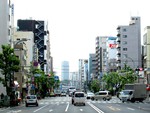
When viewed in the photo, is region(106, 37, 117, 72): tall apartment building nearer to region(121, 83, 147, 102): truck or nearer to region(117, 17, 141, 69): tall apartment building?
region(117, 17, 141, 69): tall apartment building

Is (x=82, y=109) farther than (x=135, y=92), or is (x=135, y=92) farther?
(x=135, y=92)

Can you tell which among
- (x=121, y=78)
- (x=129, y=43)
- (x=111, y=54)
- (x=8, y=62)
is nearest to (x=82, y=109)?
(x=8, y=62)

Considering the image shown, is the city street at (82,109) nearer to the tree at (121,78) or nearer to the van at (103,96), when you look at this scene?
the van at (103,96)

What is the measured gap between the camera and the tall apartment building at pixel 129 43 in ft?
529

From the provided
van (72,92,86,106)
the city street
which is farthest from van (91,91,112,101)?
the city street

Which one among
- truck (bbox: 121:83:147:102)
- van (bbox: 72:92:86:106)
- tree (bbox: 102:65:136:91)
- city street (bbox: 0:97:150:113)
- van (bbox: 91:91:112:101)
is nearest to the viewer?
city street (bbox: 0:97:150:113)

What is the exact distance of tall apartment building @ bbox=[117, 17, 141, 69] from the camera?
161 m

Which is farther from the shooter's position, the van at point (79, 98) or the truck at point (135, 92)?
the truck at point (135, 92)

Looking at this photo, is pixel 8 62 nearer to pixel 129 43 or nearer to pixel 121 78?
pixel 121 78

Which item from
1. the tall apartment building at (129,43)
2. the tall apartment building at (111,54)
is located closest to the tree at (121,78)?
the tall apartment building at (129,43)

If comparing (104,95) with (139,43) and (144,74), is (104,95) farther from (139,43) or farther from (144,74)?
(139,43)

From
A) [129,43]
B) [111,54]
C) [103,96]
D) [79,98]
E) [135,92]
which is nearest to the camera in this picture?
[79,98]

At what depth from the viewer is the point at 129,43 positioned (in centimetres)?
16312

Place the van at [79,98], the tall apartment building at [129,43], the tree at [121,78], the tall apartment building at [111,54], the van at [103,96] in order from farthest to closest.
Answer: the tall apartment building at [111,54]
the tall apartment building at [129,43]
the tree at [121,78]
the van at [103,96]
the van at [79,98]
